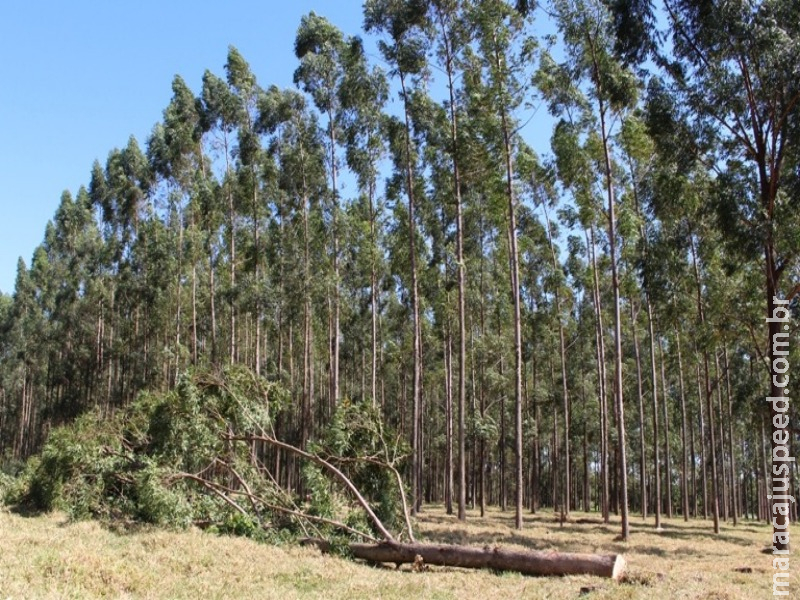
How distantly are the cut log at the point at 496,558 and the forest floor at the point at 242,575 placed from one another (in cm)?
24

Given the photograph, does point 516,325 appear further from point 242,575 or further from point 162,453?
point 242,575

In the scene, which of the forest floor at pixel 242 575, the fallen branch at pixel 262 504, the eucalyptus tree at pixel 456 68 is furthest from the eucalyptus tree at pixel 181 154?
the forest floor at pixel 242 575

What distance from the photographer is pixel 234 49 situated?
35.3 m

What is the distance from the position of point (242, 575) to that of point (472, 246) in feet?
84.8

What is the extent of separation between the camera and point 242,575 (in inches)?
403

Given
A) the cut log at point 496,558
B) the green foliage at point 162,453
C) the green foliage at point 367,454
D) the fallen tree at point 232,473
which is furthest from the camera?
the green foliage at point 367,454

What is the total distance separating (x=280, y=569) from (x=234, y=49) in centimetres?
3064

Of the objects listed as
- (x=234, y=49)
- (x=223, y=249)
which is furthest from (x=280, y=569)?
(x=223, y=249)

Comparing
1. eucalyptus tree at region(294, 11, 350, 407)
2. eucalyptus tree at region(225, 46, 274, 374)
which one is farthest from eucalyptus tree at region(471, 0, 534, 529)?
eucalyptus tree at region(225, 46, 274, 374)

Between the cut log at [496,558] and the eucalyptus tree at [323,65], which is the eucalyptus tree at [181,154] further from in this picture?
the cut log at [496,558]

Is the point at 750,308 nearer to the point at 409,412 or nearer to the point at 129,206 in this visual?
the point at 409,412

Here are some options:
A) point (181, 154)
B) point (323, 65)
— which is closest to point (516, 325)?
point (323, 65)

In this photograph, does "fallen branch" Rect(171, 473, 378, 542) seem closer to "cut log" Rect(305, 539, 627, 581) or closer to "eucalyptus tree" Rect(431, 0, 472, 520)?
"cut log" Rect(305, 539, 627, 581)

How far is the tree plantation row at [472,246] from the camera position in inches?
659
